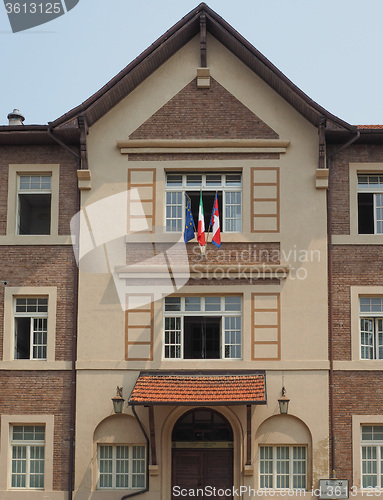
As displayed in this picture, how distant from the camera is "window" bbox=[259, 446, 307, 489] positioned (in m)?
22.4

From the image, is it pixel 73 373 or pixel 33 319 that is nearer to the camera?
pixel 73 373

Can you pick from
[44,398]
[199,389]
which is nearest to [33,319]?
[44,398]

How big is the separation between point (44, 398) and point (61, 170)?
19.7 ft

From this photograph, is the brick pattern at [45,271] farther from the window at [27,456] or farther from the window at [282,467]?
the window at [282,467]

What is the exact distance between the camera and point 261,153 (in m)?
23.7

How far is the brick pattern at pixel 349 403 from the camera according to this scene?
22.3 m

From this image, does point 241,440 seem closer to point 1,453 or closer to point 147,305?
point 147,305

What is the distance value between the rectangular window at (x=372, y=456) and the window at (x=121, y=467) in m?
5.52

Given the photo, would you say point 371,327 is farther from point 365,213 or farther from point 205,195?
point 205,195

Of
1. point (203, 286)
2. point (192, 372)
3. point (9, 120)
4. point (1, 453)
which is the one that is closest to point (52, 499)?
point (1, 453)

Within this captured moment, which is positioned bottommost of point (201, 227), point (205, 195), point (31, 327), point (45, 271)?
point (31, 327)

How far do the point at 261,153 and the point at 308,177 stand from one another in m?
1.39

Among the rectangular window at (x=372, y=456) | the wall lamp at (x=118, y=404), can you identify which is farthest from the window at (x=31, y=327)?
the rectangular window at (x=372, y=456)

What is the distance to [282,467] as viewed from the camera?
22.5 meters
